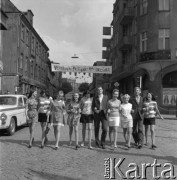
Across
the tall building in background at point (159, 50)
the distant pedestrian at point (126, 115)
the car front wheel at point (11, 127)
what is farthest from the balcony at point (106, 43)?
the distant pedestrian at point (126, 115)

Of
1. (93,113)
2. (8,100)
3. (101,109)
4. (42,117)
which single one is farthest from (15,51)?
(101,109)

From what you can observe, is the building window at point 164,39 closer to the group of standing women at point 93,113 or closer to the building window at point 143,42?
the building window at point 143,42

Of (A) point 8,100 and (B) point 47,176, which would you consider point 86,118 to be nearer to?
(B) point 47,176

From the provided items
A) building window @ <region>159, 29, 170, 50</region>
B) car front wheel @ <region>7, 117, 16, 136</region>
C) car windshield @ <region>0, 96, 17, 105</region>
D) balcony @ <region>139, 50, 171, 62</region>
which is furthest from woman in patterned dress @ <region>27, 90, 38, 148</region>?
building window @ <region>159, 29, 170, 50</region>

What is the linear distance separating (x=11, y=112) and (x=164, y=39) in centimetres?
1993

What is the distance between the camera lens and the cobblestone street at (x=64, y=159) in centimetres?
632

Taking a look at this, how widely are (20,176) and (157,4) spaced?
2579 cm

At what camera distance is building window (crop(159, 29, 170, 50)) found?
28.4 metres

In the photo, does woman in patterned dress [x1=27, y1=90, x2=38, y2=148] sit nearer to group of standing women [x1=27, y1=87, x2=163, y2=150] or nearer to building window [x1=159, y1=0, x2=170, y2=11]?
group of standing women [x1=27, y1=87, x2=163, y2=150]

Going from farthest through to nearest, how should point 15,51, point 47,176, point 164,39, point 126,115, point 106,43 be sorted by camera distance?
point 106,43
point 15,51
point 164,39
point 126,115
point 47,176

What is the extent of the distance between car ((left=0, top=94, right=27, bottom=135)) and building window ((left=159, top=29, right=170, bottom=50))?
58.1ft

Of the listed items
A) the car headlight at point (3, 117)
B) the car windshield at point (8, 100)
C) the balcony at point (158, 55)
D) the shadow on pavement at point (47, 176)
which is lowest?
the shadow on pavement at point (47, 176)

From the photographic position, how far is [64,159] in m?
7.68

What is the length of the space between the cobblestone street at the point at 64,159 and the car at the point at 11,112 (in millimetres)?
1362
